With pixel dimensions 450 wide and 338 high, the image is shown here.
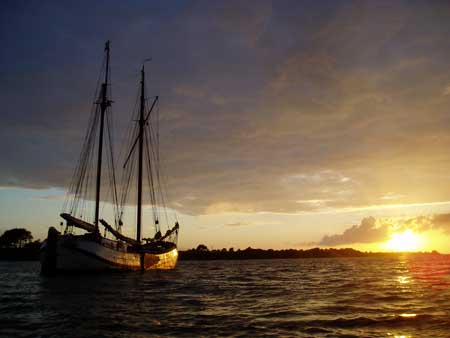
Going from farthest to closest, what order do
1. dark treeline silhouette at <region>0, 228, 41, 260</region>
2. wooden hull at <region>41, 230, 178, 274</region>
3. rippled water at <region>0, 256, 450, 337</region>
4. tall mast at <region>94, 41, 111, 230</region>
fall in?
dark treeline silhouette at <region>0, 228, 41, 260</region> < tall mast at <region>94, 41, 111, 230</region> < wooden hull at <region>41, 230, 178, 274</region> < rippled water at <region>0, 256, 450, 337</region>

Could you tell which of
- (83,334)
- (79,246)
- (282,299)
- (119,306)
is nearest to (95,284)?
(79,246)

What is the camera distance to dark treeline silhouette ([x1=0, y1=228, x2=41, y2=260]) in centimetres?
16088

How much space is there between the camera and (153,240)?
75562mm

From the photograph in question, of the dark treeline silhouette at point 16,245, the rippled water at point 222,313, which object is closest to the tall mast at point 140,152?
the rippled water at point 222,313

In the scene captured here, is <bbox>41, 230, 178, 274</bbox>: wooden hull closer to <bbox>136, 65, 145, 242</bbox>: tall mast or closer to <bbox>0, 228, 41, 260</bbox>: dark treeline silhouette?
<bbox>136, 65, 145, 242</bbox>: tall mast

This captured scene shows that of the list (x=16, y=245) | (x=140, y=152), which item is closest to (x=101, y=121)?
(x=140, y=152)

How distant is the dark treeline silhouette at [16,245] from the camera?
161 metres

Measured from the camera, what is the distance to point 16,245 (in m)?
178

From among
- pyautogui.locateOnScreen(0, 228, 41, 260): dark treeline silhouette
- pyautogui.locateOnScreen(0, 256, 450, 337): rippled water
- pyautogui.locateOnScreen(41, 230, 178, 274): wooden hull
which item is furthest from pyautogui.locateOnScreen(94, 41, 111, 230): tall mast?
pyautogui.locateOnScreen(0, 228, 41, 260): dark treeline silhouette

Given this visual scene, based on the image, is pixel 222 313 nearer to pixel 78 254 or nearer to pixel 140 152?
pixel 78 254

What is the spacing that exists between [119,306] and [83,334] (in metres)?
8.79

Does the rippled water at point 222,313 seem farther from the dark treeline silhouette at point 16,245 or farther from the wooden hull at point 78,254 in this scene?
the dark treeline silhouette at point 16,245

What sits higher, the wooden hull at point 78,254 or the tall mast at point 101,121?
the tall mast at point 101,121

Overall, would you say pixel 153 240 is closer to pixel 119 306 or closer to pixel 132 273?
pixel 132 273
